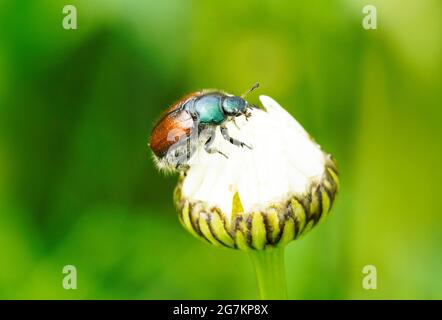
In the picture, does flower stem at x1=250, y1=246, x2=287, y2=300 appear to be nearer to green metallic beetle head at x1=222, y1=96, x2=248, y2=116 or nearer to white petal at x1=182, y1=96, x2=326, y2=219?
white petal at x1=182, y1=96, x2=326, y2=219

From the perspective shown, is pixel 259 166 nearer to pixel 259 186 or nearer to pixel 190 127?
pixel 259 186

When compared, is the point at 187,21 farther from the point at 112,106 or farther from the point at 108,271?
the point at 108,271

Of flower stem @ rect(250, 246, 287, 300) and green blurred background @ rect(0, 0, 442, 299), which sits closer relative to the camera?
flower stem @ rect(250, 246, 287, 300)

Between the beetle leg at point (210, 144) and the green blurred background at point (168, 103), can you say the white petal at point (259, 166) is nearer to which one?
the beetle leg at point (210, 144)

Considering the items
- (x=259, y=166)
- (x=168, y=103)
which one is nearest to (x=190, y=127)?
(x=259, y=166)

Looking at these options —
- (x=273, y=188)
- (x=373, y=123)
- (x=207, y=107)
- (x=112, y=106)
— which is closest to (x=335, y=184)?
(x=273, y=188)

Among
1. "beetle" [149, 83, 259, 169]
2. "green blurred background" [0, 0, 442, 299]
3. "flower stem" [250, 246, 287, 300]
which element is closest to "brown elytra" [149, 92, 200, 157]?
"beetle" [149, 83, 259, 169]
